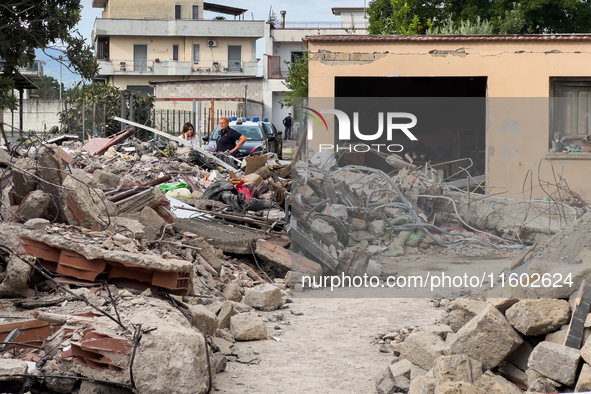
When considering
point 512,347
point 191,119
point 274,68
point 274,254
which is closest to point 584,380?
point 512,347

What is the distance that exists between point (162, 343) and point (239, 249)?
440 cm

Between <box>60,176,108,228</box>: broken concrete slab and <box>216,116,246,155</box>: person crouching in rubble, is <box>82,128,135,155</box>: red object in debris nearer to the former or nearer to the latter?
<box>216,116,246,155</box>: person crouching in rubble

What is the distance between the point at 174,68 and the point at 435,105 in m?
27.2

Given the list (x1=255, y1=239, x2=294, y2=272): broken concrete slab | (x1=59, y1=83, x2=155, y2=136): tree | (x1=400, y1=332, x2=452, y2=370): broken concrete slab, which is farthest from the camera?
(x1=59, y1=83, x2=155, y2=136): tree

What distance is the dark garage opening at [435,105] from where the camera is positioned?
18047 millimetres

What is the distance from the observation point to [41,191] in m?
6.70

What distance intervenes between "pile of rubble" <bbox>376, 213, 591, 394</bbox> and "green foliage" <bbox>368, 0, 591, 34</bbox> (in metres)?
16.8

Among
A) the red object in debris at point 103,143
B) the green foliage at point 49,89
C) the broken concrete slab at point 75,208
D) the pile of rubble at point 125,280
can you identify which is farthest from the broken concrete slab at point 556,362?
the green foliage at point 49,89

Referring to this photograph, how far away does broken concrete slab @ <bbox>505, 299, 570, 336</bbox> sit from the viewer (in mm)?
4484

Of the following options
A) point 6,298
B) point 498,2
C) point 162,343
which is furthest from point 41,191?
point 498,2

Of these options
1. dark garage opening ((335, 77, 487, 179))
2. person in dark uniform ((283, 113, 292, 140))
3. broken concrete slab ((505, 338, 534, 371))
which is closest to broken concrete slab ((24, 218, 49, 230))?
broken concrete slab ((505, 338, 534, 371))

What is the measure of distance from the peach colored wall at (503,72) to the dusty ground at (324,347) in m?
7.14

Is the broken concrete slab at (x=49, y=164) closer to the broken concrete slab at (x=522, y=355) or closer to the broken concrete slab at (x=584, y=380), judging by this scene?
the broken concrete slab at (x=522, y=355)

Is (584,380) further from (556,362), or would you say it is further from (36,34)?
(36,34)
